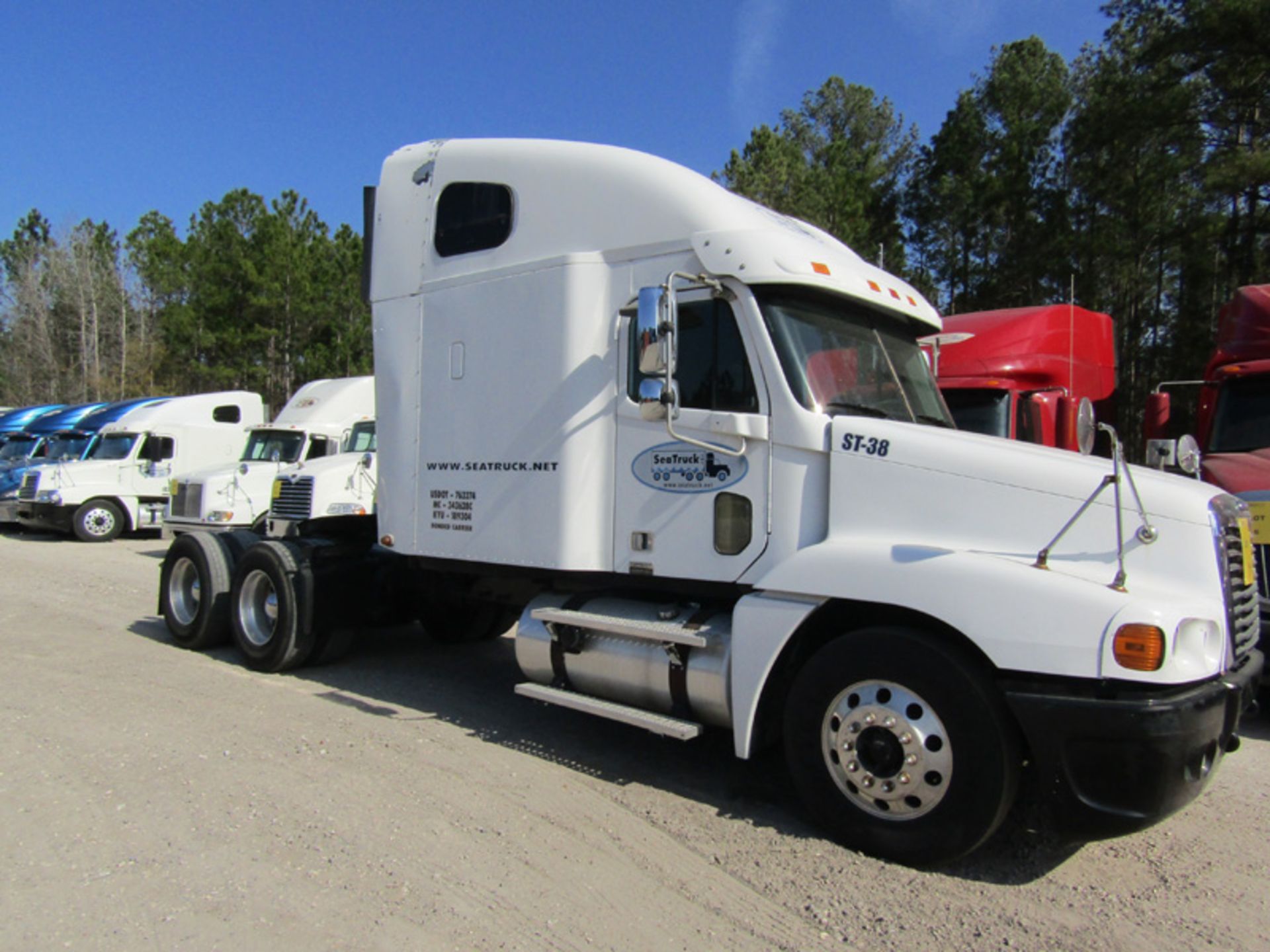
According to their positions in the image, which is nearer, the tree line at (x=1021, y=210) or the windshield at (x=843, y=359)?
the windshield at (x=843, y=359)

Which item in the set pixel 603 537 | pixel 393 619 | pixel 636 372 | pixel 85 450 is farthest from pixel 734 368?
pixel 85 450

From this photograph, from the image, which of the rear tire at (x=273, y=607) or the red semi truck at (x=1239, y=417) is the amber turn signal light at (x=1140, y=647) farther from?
the rear tire at (x=273, y=607)

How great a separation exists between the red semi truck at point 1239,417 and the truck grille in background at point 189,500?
13147 mm

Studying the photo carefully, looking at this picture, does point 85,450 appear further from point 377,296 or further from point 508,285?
point 508,285

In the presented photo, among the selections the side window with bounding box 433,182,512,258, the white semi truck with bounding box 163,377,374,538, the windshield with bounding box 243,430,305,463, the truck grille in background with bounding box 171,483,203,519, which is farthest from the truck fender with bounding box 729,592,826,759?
the windshield with bounding box 243,430,305,463

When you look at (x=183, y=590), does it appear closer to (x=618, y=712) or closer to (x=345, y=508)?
(x=345, y=508)

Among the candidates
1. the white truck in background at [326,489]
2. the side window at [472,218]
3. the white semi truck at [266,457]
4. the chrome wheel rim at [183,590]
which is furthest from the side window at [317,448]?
the side window at [472,218]

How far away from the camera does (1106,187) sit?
2347 cm

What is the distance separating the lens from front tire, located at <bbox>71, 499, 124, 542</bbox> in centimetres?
1806

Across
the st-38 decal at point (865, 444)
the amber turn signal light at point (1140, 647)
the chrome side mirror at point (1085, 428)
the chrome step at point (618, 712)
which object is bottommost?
the chrome step at point (618, 712)

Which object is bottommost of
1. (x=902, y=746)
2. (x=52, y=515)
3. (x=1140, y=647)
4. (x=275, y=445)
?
(x=902, y=746)

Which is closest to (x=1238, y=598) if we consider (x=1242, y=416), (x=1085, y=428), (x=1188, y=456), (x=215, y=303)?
(x=1085, y=428)

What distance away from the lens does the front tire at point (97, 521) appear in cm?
1806

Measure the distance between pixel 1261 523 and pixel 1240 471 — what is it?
735 millimetres
